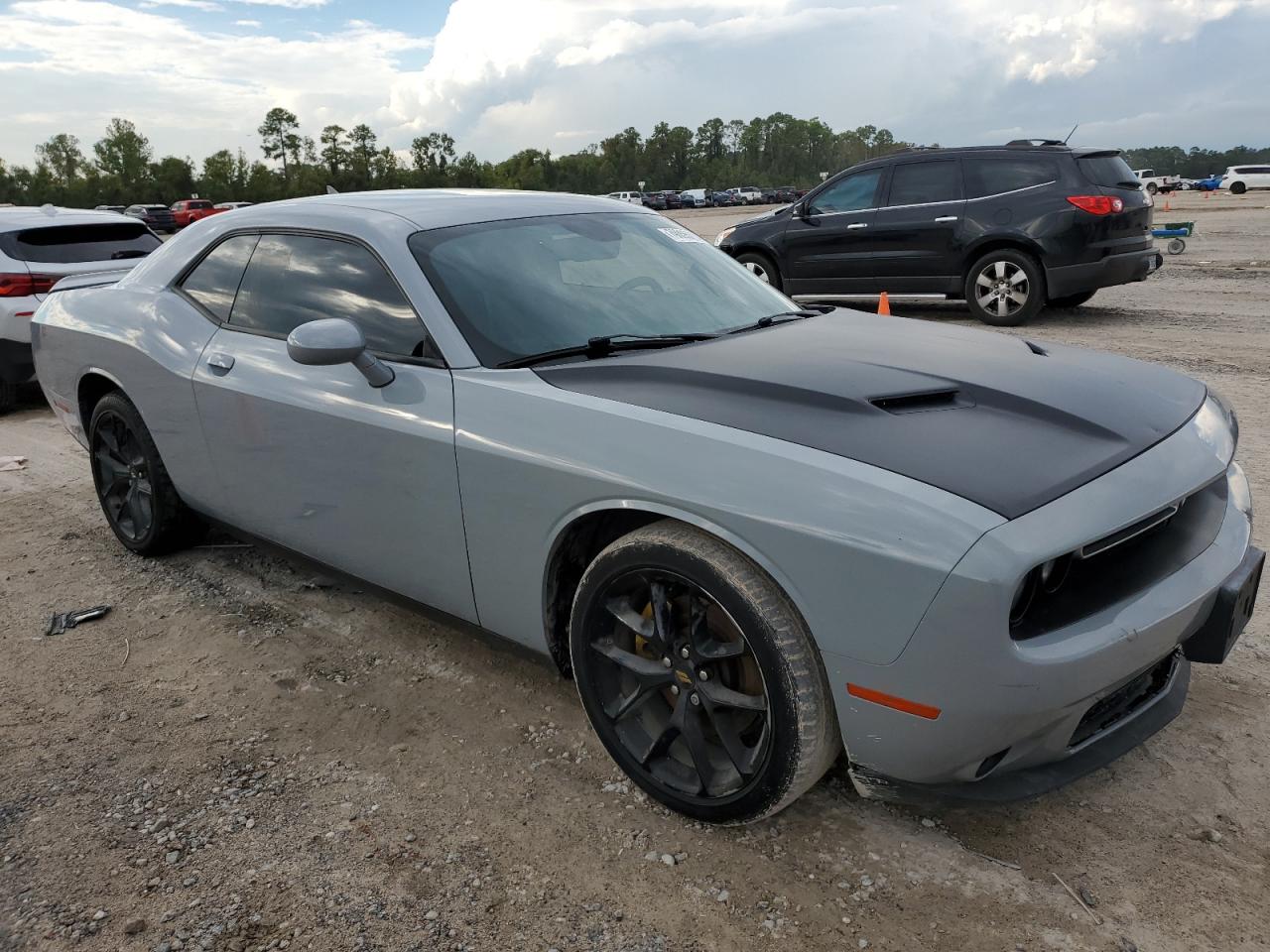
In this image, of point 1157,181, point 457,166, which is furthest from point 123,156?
point 1157,181

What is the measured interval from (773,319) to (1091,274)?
711 centimetres

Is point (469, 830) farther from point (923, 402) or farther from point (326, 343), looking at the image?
point (923, 402)

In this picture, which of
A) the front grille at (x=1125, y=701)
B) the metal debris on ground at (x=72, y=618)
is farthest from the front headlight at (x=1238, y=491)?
the metal debris on ground at (x=72, y=618)

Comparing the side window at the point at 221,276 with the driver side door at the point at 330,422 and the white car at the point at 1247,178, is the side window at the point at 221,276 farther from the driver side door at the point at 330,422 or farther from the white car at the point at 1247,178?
the white car at the point at 1247,178

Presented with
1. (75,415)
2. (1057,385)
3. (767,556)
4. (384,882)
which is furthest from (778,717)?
(75,415)

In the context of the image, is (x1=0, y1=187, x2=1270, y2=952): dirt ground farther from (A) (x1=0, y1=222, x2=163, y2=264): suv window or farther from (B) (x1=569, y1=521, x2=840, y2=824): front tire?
(A) (x1=0, y1=222, x2=163, y2=264): suv window

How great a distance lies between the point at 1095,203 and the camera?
9211mm

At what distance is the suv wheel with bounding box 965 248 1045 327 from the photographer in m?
9.53

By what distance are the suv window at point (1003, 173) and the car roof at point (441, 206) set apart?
6.88m

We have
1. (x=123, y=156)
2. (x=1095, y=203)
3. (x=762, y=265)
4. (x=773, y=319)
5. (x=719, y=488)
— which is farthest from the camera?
(x=123, y=156)

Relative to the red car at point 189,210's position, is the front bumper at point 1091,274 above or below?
above

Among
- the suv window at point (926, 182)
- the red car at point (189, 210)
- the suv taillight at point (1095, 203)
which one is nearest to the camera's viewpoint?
the suv taillight at point (1095, 203)

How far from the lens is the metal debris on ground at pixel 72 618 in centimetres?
394

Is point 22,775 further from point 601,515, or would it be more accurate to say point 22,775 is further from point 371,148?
point 371,148
